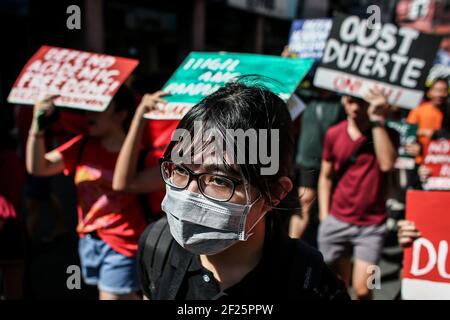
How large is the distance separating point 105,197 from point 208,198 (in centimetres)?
109

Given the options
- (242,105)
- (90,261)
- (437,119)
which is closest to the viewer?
(242,105)

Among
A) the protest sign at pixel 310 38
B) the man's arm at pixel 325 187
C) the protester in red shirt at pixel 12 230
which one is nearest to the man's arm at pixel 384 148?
the man's arm at pixel 325 187

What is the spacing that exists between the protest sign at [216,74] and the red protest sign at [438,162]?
2110 mm

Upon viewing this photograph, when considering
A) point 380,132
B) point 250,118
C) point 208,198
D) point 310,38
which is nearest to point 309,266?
point 208,198

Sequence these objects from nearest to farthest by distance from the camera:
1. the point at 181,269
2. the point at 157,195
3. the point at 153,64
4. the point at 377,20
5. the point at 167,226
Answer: the point at 181,269, the point at 167,226, the point at 157,195, the point at 377,20, the point at 153,64

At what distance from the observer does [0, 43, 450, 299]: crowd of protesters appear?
4.11 ft

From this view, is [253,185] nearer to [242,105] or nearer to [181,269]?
[242,105]

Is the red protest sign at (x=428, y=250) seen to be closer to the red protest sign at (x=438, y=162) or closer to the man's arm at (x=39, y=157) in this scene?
the man's arm at (x=39, y=157)

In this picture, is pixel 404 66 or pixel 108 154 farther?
pixel 404 66

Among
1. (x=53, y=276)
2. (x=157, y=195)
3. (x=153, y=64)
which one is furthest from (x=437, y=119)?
(x=153, y=64)

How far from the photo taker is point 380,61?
8.58 ft

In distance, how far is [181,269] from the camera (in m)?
1.35

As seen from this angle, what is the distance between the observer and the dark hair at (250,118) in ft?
3.96

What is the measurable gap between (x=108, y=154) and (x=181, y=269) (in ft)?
3.38
